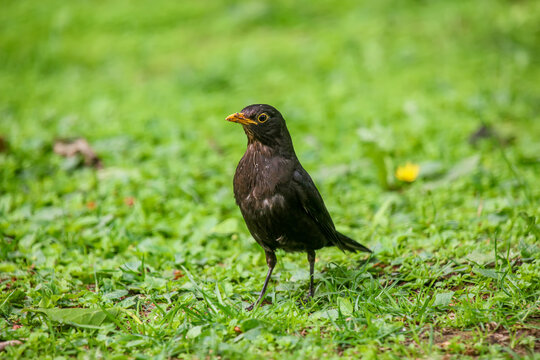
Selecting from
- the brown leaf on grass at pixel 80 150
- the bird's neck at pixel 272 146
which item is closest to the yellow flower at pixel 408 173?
the bird's neck at pixel 272 146

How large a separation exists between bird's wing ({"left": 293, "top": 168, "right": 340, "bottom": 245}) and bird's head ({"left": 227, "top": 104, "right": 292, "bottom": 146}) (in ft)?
0.99

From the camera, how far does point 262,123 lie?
401 centimetres

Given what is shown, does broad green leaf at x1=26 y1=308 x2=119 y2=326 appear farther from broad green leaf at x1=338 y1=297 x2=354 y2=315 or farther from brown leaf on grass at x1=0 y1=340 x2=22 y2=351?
broad green leaf at x1=338 y1=297 x2=354 y2=315

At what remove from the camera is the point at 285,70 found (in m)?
9.75

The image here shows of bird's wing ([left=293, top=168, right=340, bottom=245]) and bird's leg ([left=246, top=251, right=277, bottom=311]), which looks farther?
bird's wing ([left=293, top=168, right=340, bottom=245])

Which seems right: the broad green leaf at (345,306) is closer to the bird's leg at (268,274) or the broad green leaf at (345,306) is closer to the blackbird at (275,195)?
the blackbird at (275,195)

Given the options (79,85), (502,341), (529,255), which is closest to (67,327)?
(502,341)

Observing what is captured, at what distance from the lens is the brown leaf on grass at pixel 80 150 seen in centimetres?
617

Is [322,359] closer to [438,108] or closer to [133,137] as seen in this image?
[133,137]

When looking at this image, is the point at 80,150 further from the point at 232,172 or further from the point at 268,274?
the point at 268,274

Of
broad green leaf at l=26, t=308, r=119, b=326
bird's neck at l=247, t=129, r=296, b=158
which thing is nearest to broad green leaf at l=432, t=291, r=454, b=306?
bird's neck at l=247, t=129, r=296, b=158

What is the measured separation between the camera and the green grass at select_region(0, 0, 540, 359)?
3.30 meters

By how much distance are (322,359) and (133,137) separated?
Answer: 4.64 metres

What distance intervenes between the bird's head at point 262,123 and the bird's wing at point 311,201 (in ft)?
0.99
